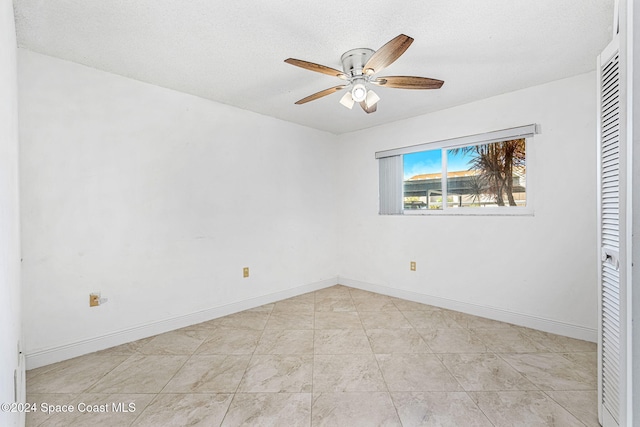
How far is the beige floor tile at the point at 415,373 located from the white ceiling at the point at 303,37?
7.29 feet

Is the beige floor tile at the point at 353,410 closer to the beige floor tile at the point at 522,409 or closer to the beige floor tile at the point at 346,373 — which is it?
the beige floor tile at the point at 346,373

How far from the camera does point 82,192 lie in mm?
2309

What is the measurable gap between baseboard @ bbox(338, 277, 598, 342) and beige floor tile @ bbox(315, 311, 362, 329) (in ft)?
2.70

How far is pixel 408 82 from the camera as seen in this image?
210cm

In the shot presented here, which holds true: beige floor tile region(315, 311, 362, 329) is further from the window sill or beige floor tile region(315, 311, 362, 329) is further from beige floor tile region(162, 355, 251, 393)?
the window sill

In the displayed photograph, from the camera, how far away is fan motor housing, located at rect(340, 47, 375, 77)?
6.80ft

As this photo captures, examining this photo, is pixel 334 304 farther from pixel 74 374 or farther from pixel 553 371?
pixel 74 374

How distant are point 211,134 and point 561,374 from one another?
11.4 feet

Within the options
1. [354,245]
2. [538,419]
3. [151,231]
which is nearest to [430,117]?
[354,245]

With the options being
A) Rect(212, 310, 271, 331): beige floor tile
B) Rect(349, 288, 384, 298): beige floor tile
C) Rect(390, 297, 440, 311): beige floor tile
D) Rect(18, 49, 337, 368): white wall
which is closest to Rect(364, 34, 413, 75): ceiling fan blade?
Rect(18, 49, 337, 368): white wall

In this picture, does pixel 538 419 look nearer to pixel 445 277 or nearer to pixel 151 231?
pixel 445 277

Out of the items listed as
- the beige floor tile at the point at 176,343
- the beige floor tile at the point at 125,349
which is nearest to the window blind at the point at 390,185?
the beige floor tile at the point at 176,343

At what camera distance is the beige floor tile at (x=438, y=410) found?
1.56 metres

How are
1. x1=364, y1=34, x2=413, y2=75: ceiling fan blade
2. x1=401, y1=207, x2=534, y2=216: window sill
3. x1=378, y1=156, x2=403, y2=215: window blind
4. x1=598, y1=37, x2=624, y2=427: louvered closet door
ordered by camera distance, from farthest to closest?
x1=378, y1=156, x2=403, y2=215: window blind < x1=401, y1=207, x2=534, y2=216: window sill < x1=364, y1=34, x2=413, y2=75: ceiling fan blade < x1=598, y1=37, x2=624, y2=427: louvered closet door
